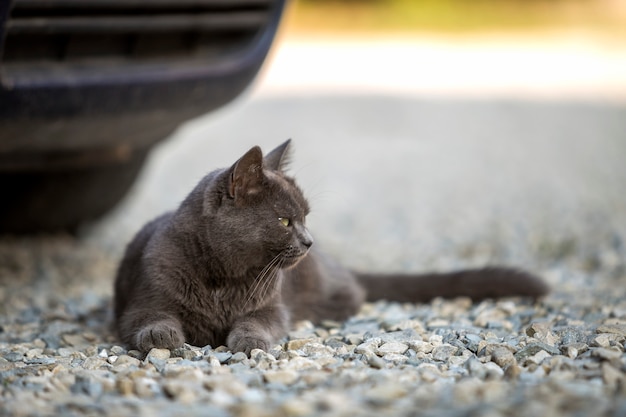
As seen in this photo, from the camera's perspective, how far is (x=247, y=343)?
2678 millimetres

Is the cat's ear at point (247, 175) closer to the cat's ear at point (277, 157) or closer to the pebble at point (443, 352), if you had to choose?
the cat's ear at point (277, 157)

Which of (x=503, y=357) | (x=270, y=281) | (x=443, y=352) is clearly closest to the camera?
(x=503, y=357)

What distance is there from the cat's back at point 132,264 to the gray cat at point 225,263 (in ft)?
0.05

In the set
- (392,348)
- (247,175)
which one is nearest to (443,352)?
(392,348)

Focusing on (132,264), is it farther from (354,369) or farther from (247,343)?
(354,369)

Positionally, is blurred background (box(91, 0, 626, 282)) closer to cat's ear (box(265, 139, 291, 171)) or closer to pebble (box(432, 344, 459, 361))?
cat's ear (box(265, 139, 291, 171))

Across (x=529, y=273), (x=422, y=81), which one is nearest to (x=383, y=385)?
(x=529, y=273)

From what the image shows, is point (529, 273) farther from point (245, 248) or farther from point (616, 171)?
point (616, 171)

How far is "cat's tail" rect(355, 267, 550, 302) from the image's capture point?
11.2 feet

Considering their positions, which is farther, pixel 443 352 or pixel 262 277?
pixel 262 277

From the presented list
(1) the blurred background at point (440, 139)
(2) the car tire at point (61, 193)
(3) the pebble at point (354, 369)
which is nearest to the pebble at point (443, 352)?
(3) the pebble at point (354, 369)

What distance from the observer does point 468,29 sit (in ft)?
58.1

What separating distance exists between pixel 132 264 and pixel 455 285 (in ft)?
4.24

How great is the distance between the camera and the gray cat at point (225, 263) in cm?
279
